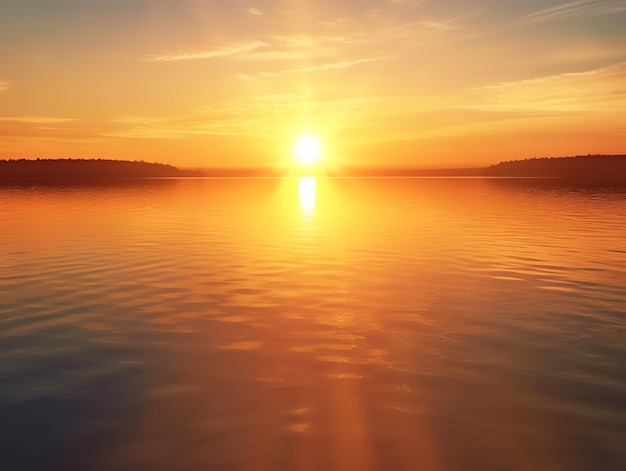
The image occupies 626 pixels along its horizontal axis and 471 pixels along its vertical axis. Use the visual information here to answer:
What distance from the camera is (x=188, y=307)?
17.2 m

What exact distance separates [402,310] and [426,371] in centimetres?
548

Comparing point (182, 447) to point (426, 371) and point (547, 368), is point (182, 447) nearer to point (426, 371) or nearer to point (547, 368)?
point (426, 371)

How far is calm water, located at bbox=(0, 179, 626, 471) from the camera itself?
8.15 m

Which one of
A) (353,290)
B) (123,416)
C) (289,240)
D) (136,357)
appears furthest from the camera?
(289,240)

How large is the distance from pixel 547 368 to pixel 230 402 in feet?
23.2

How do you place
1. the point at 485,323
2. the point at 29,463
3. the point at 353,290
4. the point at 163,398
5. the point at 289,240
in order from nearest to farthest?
the point at 29,463, the point at 163,398, the point at 485,323, the point at 353,290, the point at 289,240

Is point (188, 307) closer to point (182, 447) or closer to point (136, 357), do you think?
point (136, 357)

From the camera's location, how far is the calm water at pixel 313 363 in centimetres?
815

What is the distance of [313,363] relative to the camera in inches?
471

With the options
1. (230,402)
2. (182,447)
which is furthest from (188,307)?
(182,447)

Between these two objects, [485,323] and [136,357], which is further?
[485,323]

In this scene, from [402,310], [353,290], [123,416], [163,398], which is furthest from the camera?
[353,290]

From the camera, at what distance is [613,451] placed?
801 cm

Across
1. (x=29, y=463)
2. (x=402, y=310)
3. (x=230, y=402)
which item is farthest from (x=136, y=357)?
(x=402, y=310)
